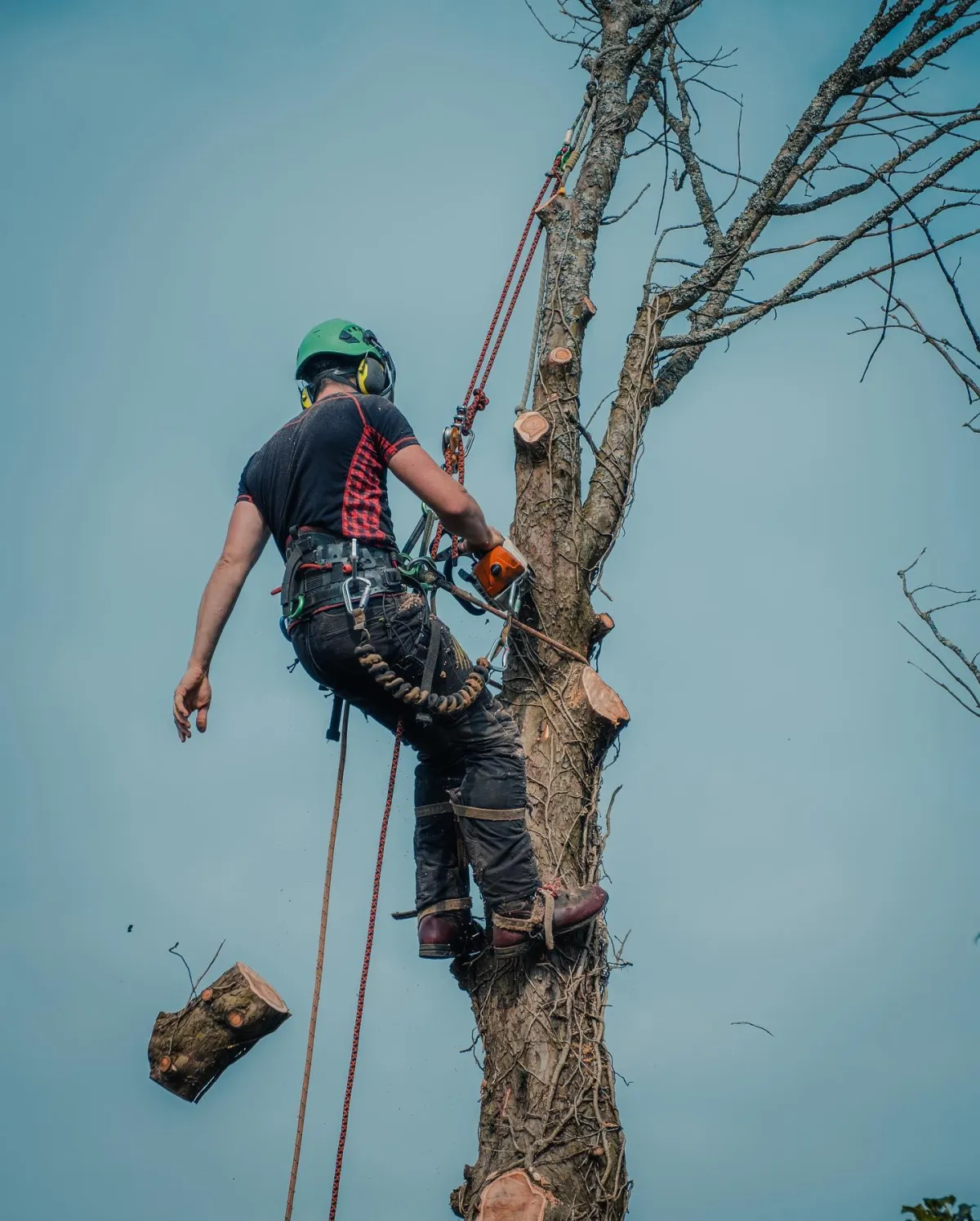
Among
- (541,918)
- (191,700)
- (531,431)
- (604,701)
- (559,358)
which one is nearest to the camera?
(541,918)

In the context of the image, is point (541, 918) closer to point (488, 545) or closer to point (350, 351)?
point (488, 545)

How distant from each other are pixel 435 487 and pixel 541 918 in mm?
1475

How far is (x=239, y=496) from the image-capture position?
4504 mm

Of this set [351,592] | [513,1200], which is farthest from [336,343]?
[513,1200]

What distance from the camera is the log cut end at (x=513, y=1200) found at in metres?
3.95

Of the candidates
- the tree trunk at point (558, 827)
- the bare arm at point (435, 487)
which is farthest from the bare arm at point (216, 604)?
the tree trunk at point (558, 827)

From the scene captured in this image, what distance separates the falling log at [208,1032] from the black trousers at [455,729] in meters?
0.72

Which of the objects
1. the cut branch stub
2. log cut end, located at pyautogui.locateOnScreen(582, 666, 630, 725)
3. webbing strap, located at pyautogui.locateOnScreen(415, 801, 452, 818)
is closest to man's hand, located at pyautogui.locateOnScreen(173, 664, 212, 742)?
webbing strap, located at pyautogui.locateOnScreen(415, 801, 452, 818)

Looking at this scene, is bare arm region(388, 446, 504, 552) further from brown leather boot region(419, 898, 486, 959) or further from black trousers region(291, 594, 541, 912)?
brown leather boot region(419, 898, 486, 959)

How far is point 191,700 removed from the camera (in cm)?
436

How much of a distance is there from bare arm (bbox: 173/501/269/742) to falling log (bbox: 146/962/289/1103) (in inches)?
34.1

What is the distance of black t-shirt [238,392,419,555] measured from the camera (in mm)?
4227

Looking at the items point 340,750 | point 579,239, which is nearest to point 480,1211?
point 340,750

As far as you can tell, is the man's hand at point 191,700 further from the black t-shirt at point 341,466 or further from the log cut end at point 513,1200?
the log cut end at point 513,1200
